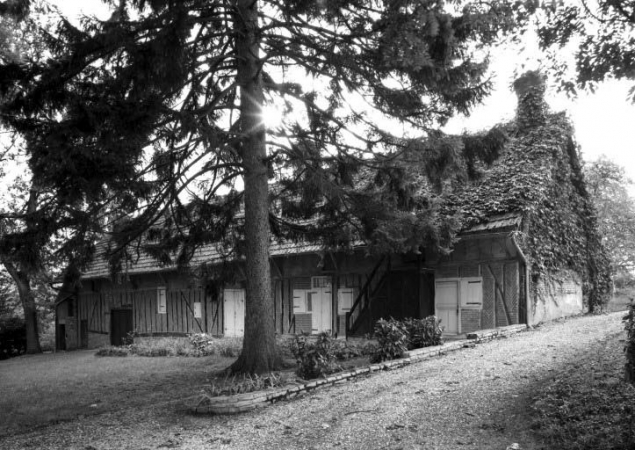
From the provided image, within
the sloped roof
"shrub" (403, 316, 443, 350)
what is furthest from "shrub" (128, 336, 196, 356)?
the sloped roof

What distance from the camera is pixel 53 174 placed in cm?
665

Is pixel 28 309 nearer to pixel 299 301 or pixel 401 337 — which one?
pixel 299 301

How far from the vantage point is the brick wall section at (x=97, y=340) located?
80.1 feet

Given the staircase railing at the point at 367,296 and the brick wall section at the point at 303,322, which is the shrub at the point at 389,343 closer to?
the staircase railing at the point at 367,296

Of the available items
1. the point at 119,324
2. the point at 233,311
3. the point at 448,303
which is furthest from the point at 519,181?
the point at 119,324

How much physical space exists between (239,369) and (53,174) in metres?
4.16

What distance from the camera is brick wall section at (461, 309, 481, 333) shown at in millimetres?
14234

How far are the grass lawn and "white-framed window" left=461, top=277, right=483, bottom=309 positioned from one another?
20.8 ft

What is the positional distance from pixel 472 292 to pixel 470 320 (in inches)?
29.4

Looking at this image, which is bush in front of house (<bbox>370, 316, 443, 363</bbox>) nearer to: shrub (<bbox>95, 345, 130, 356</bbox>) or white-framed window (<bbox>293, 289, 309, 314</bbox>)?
white-framed window (<bbox>293, 289, 309, 314</bbox>)

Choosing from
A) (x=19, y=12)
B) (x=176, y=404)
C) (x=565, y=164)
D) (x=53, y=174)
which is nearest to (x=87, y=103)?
(x=53, y=174)

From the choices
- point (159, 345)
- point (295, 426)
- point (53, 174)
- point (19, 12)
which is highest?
point (19, 12)

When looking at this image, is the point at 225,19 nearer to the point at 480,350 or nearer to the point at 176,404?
the point at 176,404

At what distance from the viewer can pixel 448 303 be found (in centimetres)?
1477
